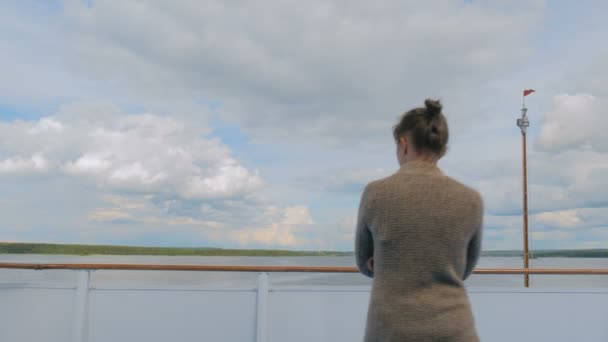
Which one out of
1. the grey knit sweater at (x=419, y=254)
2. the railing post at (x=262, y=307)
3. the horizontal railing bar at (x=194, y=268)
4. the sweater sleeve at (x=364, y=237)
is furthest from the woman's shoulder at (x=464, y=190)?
the railing post at (x=262, y=307)

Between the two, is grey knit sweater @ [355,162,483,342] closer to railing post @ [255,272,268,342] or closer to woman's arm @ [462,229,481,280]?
woman's arm @ [462,229,481,280]

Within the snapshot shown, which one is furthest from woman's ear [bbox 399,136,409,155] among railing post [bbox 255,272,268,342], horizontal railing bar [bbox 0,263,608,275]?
railing post [bbox 255,272,268,342]

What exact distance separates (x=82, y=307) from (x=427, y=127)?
2813mm

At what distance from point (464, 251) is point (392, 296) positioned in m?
0.18

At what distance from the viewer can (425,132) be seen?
115cm

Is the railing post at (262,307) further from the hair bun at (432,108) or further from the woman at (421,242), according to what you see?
the hair bun at (432,108)

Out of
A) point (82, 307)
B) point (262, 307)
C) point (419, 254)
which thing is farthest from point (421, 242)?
point (82, 307)

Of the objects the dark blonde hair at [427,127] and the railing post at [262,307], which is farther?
the railing post at [262,307]

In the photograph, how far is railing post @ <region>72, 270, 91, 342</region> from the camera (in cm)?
331

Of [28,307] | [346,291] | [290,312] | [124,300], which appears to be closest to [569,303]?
[346,291]

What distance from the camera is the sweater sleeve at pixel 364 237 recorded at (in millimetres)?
1150

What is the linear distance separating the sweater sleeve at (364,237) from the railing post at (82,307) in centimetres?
257

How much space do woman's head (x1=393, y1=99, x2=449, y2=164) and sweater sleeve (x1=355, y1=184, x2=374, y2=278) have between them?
4.9 inches

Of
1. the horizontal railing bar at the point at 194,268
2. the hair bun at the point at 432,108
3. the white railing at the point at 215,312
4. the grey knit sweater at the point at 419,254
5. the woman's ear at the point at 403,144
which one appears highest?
the hair bun at the point at 432,108
